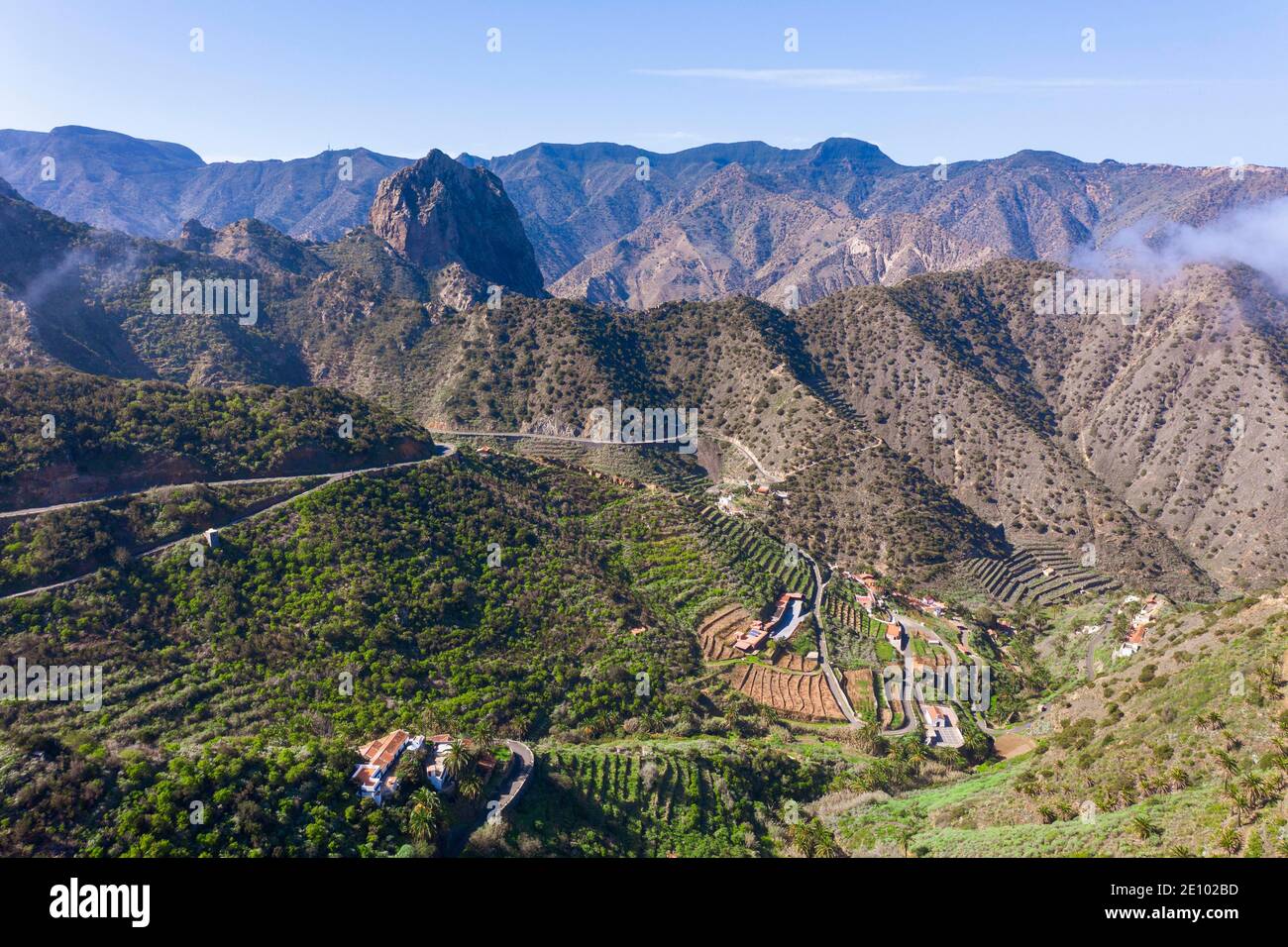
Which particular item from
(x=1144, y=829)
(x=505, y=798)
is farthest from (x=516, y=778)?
(x=1144, y=829)

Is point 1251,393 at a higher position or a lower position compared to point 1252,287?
lower

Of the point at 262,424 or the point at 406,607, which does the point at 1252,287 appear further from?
the point at 262,424

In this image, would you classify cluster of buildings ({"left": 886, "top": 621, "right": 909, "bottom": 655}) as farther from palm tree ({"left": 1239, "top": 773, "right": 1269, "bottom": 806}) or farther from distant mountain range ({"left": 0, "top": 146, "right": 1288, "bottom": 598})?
palm tree ({"left": 1239, "top": 773, "right": 1269, "bottom": 806})

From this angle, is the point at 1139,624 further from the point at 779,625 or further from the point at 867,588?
the point at 779,625

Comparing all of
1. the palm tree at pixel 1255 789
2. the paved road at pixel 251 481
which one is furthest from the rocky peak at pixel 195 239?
the palm tree at pixel 1255 789

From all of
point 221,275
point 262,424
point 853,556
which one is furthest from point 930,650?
point 221,275

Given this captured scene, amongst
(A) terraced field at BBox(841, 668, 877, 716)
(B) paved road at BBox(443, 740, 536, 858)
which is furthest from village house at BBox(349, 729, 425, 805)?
(A) terraced field at BBox(841, 668, 877, 716)
